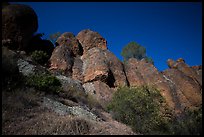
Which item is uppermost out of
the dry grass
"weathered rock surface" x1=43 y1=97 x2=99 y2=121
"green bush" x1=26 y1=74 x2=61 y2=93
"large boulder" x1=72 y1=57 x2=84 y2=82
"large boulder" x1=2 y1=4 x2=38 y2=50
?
"large boulder" x1=2 y1=4 x2=38 y2=50

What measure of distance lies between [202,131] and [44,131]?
629cm

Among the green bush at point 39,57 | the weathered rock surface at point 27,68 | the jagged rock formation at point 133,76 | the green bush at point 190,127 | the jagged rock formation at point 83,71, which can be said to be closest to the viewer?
the green bush at point 190,127

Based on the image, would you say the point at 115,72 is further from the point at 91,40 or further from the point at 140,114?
the point at 140,114

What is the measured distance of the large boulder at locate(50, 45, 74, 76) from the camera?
2203cm

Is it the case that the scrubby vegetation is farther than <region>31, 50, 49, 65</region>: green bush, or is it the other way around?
<region>31, 50, 49, 65</region>: green bush

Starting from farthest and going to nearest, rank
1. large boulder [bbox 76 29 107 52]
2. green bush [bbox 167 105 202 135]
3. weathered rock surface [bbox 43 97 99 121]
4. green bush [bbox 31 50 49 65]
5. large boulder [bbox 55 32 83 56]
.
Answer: large boulder [bbox 76 29 107 52] < large boulder [bbox 55 32 83 56] < green bush [bbox 31 50 49 65] < weathered rock surface [bbox 43 97 99 121] < green bush [bbox 167 105 202 135]

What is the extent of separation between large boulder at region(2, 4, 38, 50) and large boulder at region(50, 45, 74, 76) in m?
3.60

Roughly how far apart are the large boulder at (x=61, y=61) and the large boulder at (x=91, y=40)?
481cm

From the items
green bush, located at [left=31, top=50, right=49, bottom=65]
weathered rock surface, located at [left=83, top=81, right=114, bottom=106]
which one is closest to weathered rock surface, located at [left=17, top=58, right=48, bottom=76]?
green bush, located at [left=31, top=50, right=49, bottom=65]

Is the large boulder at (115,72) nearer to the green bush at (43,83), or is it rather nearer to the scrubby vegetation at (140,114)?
the scrubby vegetation at (140,114)

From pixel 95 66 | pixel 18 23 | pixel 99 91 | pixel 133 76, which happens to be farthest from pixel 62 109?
pixel 133 76

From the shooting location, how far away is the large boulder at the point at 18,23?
774 inches

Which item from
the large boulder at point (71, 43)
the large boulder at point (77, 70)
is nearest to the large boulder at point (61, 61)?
the large boulder at point (77, 70)

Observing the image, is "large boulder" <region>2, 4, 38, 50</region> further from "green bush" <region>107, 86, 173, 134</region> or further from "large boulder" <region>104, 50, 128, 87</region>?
"green bush" <region>107, 86, 173, 134</region>
